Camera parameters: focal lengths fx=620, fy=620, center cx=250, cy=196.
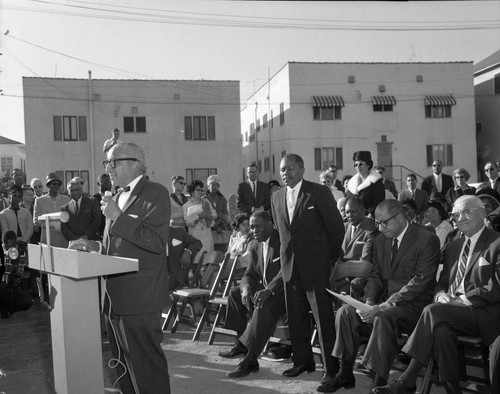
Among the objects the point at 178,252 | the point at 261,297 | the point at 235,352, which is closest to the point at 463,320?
the point at 261,297

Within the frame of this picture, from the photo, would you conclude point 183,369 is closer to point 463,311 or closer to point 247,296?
point 247,296

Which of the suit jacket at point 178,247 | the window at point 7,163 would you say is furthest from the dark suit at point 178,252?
the window at point 7,163

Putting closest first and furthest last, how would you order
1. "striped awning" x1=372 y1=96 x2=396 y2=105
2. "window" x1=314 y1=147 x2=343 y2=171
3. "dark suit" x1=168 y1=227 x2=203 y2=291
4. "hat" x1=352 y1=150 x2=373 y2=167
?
"dark suit" x1=168 y1=227 x2=203 y2=291 → "hat" x1=352 y1=150 x2=373 y2=167 → "window" x1=314 y1=147 x2=343 y2=171 → "striped awning" x1=372 y1=96 x2=396 y2=105

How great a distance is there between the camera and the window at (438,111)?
32.8 meters

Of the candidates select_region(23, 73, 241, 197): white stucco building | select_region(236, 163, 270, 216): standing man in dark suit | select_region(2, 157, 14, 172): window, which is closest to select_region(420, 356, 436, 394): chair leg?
select_region(236, 163, 270, 216): standing man in dark suit

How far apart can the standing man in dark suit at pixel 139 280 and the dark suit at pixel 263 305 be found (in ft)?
6.44

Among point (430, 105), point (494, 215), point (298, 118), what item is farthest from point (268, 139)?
point (494, 215)

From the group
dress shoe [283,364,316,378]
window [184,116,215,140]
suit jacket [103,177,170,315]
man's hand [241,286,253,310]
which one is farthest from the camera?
window [184,116,215,140]

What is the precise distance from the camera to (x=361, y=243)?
626 cm

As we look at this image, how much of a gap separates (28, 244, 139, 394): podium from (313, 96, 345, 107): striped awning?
95.2 ft

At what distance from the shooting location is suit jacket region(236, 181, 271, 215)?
10.7 meters

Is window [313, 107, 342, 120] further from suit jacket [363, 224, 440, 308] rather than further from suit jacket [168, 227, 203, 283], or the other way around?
suit jacket [363, 224, 440, 308]

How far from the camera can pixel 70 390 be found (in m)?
3.19

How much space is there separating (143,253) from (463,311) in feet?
7.97
